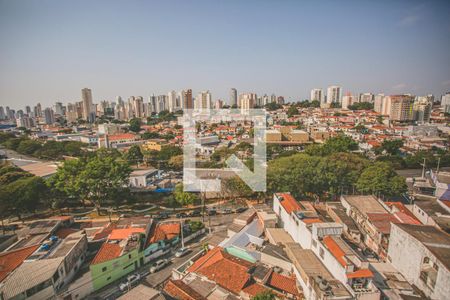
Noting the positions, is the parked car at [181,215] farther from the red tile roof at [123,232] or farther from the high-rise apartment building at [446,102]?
the high-rise apartment building at [446,102]

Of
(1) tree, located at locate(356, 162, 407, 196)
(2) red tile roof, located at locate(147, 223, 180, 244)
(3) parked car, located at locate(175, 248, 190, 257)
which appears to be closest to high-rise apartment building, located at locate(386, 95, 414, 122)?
(1) tree, located at locate(356, 162, 407, 196)

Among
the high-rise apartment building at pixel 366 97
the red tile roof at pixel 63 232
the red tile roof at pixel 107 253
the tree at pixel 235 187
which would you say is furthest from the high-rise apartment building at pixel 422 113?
the red tile roof at pixel 63 232

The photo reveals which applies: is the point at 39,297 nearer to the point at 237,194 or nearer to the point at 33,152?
the point at 237,194

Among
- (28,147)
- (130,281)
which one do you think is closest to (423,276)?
(130,281)

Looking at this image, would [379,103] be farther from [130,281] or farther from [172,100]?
[130,281]

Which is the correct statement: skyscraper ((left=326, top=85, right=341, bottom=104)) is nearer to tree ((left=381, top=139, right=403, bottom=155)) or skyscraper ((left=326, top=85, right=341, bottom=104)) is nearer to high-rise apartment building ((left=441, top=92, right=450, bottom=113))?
high-rise apartment building ((left=441, top=92, right=450, bottom=113))
